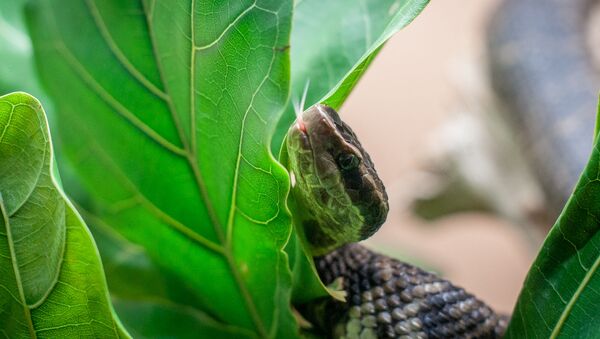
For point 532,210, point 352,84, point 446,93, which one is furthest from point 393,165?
point 352,84

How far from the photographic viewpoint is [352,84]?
667mm

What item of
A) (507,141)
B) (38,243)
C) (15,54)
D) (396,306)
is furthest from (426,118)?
(38,243)

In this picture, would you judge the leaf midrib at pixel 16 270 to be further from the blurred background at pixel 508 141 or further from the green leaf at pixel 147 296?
the blurred background at pixel 508 141

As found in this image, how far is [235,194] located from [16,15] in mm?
548

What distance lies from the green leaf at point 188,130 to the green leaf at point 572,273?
242 millimetres

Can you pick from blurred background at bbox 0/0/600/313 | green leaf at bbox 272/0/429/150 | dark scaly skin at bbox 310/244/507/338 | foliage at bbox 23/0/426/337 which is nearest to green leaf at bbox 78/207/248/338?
foliage at bbox 23/0/426/337

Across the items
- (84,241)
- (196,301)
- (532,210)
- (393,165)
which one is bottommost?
(393,165)

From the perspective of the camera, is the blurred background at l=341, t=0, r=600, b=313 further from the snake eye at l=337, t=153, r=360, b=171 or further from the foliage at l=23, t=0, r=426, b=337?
the snake eye at l=337, t=153, r=360, b=171

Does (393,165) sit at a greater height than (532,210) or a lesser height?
lesser

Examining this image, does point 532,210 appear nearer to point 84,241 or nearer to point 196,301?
point 196,301

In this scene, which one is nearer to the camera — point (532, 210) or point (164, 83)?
point (164, 83)

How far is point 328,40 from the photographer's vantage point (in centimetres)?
85

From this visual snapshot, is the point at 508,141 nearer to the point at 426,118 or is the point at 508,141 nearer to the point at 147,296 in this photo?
the point at 426,118

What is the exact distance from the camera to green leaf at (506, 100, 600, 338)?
60cm
